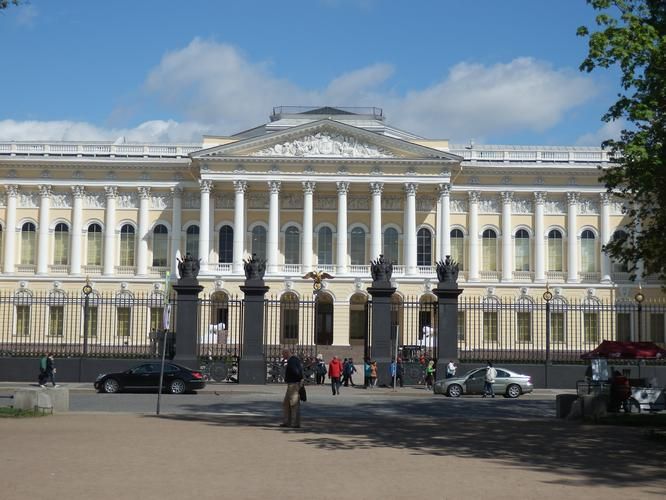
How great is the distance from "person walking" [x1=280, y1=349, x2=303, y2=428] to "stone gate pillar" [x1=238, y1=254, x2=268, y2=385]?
13.8m

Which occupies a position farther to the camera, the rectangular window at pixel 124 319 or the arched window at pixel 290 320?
the rectangular window at pixel 124 319

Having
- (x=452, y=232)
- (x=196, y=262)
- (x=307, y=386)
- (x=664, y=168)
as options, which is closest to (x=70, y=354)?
(x=196, y=262)

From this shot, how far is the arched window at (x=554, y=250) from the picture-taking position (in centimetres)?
6388

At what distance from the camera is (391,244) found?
6369 cm

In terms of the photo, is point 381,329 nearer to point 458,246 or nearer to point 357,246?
point 357,246

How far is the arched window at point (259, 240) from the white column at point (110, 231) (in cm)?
986

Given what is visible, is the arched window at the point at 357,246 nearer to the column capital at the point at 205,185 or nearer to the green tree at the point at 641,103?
the column capital at the point at 205,185

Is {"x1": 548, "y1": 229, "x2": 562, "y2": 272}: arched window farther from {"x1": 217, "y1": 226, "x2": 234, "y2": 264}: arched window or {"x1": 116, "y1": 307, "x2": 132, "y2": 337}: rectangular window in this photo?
{"x1": 116, "y1": 307, "x2": 132, "y2": 337}: rectangular window

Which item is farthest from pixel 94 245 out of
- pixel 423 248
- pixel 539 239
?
pixel 539 239

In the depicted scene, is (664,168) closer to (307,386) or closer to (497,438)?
(497,438)

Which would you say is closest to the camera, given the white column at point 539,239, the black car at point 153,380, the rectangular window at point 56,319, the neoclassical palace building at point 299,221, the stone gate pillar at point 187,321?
the black car at point 153,380

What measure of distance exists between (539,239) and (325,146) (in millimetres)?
16406

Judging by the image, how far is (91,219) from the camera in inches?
2522

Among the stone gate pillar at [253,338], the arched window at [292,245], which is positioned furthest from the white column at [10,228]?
the stone gate pillar at [253,338]
